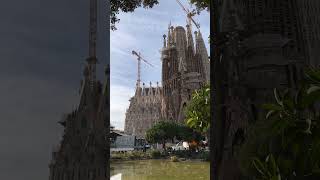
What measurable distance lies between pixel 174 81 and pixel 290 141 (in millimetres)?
68125

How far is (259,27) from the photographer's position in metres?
3.30

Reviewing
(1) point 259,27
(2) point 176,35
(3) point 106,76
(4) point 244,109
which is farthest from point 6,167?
(2) point 176,35

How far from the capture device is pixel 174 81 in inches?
2736

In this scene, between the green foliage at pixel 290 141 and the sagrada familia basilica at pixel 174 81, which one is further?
the sagrada familia basilica at pixel 174 81

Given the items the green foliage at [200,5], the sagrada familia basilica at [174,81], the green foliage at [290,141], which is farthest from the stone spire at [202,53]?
the green foliage at [290,141]

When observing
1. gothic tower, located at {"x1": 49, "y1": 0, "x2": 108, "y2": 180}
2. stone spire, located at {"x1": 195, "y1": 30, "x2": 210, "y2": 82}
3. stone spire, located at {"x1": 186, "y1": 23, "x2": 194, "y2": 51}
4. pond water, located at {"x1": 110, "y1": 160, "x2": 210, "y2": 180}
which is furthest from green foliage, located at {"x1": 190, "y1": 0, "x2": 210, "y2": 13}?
stone spire, located at {"x1": 186, "y1": 23, "x2": 194, "y2": 51}

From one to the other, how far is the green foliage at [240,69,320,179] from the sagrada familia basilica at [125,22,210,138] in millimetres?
62807

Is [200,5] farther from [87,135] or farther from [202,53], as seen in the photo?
[202,53]

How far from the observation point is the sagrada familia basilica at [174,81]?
67.2 metres

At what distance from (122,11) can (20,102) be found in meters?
5.96

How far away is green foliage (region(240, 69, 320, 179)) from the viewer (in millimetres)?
1382

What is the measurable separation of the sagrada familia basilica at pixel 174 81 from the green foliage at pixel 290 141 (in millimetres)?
62807

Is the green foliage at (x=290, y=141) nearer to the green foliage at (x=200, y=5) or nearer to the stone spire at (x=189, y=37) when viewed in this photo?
the green foliage at (x=200, y=5)

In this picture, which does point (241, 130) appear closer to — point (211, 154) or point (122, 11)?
point (211, 154)
